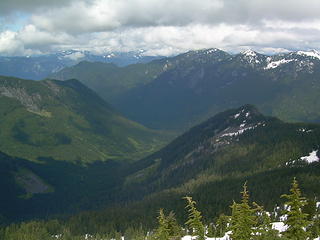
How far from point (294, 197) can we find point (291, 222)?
4209 mm

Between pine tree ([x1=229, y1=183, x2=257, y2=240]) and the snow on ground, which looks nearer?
pine tree ([x1=229, y1=183, x2=257, y2=240])

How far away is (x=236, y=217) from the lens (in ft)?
189

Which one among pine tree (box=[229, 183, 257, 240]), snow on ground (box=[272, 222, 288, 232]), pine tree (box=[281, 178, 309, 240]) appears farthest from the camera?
snow on ground (box=[272, 222, 288, 232])

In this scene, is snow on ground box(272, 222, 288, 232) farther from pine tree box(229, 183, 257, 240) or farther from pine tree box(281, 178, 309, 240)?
pine tree box(229, 183, 257, 240)

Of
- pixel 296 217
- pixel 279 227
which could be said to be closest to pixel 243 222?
pixel 296 217

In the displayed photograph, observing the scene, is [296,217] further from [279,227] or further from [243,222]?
[279,227]

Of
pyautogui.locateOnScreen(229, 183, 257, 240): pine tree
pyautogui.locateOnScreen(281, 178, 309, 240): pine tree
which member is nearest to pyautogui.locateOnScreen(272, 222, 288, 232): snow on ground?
pyautogui.locateOnScreen(281, 178, 309, 240): pine tree

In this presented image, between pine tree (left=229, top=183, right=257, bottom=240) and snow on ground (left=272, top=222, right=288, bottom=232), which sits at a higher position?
pine tree (left=229, top=183, right=257, bottom=240)

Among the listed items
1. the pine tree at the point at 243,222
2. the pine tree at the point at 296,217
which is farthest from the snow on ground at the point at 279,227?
the pine tree at the point at 243,222

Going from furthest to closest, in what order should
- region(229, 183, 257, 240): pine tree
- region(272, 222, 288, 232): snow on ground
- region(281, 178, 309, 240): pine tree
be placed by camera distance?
region(272, 222, 288, 232): snow on ground → region(229, 183, 257, 240): pine tree → region(281, 178, 309, 240): pine tree

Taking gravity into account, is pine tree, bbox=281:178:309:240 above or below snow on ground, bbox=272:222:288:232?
above

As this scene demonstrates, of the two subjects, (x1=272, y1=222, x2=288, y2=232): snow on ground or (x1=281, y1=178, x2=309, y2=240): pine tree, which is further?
(x1=272, y1=222, x2=288, y2=232): snow on ground

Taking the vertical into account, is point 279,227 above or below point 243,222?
below

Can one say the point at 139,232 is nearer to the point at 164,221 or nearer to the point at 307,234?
the point at 164,221
